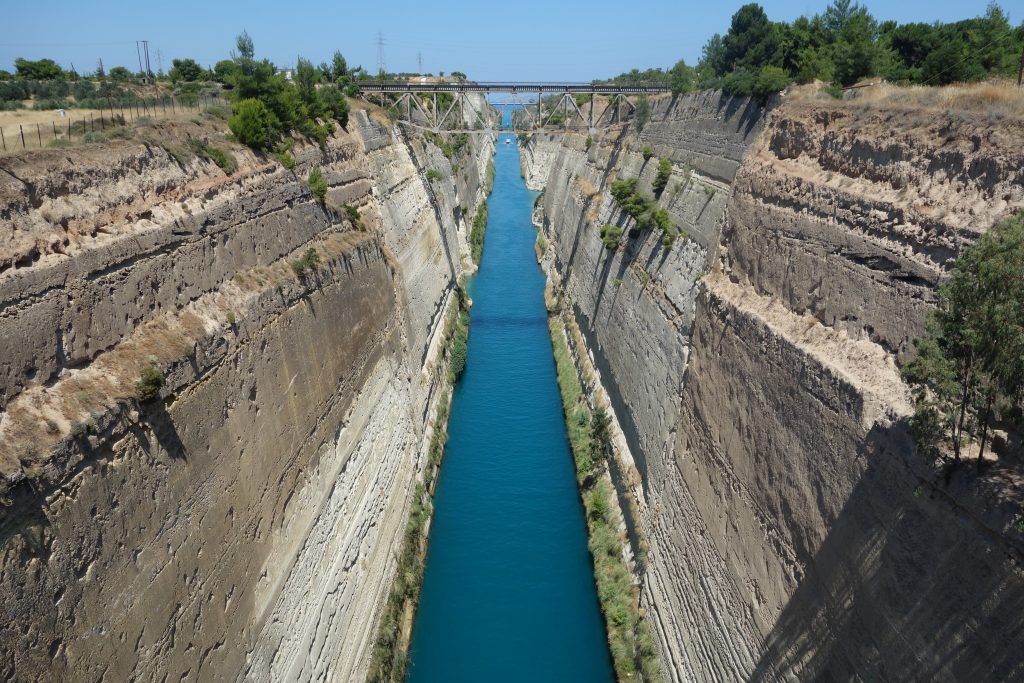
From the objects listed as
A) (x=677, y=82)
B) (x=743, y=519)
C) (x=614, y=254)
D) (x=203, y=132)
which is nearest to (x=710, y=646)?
(x=743, y=519)

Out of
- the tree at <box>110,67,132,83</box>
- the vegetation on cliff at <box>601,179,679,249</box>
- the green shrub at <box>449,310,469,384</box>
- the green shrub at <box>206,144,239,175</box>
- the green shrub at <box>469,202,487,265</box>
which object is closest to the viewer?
the green shrub at <box>206,144,239,175</box>

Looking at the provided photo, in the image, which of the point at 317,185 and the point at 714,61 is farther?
the point at 714,61

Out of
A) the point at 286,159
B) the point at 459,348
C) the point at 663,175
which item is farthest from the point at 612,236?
the point at 286,159

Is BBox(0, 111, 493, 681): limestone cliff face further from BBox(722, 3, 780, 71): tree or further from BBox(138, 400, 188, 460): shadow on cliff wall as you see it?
BBox(722, 3, 780, 71): tree

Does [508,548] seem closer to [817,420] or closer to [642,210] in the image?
[817,420]

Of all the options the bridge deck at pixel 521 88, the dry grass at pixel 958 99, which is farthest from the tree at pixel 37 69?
the dry grass at pixel 958 99

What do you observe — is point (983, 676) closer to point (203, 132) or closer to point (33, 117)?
point (203, 132)

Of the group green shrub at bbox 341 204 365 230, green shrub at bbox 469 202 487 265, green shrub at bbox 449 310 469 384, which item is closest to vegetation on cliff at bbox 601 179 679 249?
green shrub at bbox 449 310 469 384
